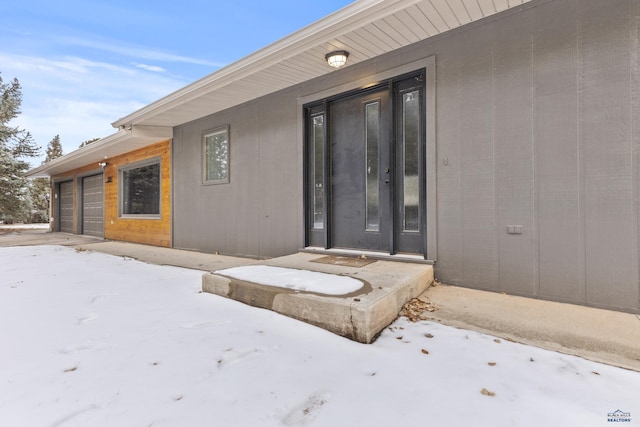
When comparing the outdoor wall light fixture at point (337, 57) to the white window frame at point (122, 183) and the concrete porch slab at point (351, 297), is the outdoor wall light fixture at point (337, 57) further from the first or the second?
the white window frame at point (122, 183)

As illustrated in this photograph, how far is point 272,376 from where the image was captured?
139cm

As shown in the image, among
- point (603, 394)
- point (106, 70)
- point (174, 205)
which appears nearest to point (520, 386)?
point (603, 394)

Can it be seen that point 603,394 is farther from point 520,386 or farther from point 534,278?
point 534,278

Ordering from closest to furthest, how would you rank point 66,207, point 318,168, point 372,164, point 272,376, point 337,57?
point 272,376
point 337,57
point 372,164
point 318,168
point 66,207

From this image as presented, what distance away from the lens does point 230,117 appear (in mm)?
5027

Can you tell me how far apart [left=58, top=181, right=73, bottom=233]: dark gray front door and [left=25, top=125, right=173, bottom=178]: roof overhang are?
1.14m

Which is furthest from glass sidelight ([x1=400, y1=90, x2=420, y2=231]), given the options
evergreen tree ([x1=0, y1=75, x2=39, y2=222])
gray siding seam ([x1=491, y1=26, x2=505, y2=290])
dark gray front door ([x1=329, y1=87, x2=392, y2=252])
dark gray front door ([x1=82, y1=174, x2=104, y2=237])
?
evergreen tree ([x1=0, y1=75, x2=39, y2=222])

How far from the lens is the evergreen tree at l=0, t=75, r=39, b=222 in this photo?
38.9ft

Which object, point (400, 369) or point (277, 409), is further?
point (400, 369)

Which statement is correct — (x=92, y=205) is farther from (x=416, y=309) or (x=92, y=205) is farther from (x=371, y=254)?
(x=416, y=309)

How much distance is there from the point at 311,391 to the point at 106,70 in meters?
15.4

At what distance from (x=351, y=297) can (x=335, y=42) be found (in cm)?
252

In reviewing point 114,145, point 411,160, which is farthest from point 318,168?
point 114,145

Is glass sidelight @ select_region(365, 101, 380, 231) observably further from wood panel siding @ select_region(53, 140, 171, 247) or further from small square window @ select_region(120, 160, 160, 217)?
small square window @ select_region(120, 160, 160, 217)
